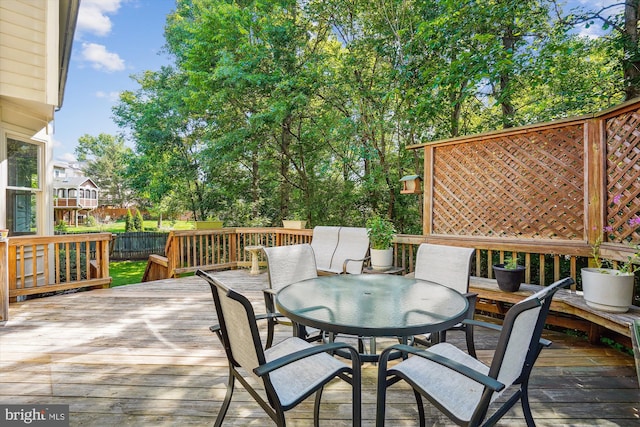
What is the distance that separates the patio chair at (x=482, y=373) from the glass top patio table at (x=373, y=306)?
0.46ft

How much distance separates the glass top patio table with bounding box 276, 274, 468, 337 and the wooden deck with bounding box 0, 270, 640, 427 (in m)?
0.68

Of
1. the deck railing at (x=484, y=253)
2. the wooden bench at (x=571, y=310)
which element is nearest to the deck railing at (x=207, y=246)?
the deck railing at (x=484, y=253)

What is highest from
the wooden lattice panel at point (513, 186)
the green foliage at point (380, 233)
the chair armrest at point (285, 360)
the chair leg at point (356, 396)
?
the wooden lattice panel at point (513, 186)

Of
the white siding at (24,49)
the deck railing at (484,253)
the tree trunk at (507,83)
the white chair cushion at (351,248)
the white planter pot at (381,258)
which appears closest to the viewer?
the deck railing at (484,253)

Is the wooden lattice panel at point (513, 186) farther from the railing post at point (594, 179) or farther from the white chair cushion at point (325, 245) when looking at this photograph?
the white chair cushion at point (325, 245)

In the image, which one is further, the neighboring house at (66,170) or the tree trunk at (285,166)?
the neighboring house at (66,170)

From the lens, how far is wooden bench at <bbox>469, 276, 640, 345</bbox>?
2334 millimetres

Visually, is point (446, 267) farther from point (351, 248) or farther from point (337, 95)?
point (337, 95)

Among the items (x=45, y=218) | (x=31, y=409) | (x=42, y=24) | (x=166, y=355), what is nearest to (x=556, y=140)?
(x=166, y=355)

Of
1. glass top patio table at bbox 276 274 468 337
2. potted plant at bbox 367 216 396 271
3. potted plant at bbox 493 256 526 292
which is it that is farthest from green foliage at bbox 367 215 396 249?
glass top patio table at bbox 276 274 468 337

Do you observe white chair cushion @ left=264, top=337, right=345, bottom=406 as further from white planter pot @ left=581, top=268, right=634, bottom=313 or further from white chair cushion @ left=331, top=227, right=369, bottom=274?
white chair cushion @ left=331, top=227, right=369, bottom=274

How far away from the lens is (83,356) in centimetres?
267

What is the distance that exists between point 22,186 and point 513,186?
6646 mm

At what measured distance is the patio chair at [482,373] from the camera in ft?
4.00
